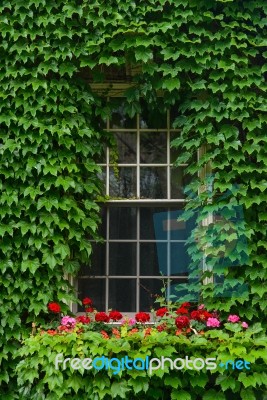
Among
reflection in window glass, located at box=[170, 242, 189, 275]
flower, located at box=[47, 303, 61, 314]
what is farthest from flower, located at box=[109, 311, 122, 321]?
reflection in window glass, located at box=[170, 242, 189, 275]

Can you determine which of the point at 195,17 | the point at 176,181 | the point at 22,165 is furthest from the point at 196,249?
the point at 195,17

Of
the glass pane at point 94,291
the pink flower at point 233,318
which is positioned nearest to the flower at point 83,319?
the glass pane at point 94,291

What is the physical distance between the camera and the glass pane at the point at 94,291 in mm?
6289

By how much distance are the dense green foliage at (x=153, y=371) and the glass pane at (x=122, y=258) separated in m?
0.99

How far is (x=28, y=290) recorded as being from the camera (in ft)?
19.5

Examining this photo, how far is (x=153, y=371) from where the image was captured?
5.32 meters

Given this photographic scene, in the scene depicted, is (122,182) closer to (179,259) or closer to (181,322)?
(179,259)

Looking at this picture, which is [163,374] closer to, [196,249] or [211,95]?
[196,249]

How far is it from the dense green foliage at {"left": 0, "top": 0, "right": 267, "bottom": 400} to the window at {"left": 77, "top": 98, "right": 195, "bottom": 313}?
0.27 meters

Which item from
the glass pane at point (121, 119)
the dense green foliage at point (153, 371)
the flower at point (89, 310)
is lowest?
the dense green foliage at point (153, 371)

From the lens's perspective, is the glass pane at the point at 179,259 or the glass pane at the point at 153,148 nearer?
the glass pane at the point at 179,259

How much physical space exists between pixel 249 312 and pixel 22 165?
2445 millimetres

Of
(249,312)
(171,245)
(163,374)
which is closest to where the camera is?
(163,374)

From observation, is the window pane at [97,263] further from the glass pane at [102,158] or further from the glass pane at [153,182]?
the glass pane at [102,158]
